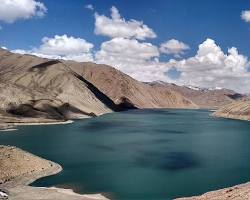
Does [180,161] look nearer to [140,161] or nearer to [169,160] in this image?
[169,160]

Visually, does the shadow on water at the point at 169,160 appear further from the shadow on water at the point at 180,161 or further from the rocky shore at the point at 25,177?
the rocky shore at the point at 25,177

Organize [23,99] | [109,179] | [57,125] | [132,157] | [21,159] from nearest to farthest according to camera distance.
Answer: [109,179] < [21,159] < [132,157] < [57,125] < [23,99]

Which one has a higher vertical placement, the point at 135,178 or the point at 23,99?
the point at 23,99

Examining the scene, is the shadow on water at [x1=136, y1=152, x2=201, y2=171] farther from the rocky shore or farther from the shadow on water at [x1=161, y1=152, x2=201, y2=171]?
the rocky shore

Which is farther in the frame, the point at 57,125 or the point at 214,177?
the point at 57,125

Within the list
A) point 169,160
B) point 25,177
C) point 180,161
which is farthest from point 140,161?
point 25,177

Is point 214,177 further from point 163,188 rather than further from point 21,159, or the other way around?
point 21,159

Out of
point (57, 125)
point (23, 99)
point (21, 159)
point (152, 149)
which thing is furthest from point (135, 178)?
point (23, 99)
